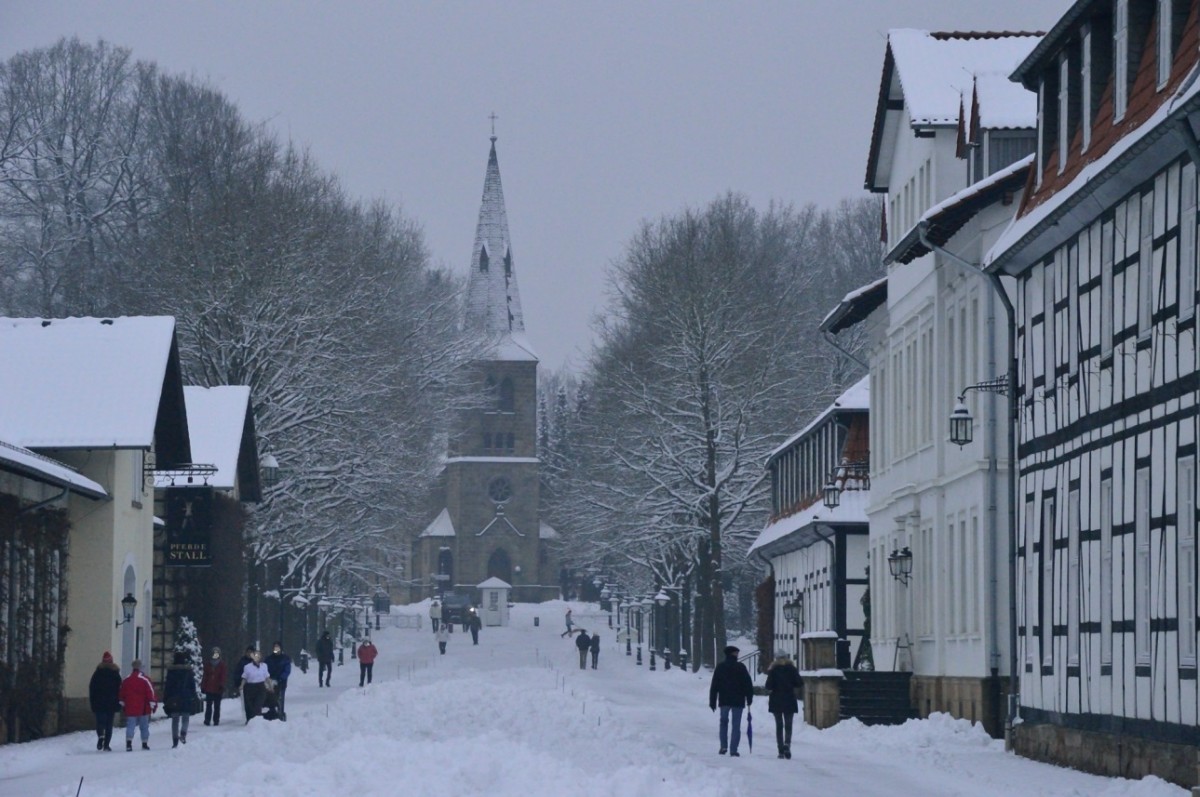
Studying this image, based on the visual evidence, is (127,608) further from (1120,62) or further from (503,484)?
(503,484)

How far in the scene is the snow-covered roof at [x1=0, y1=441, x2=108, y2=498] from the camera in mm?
32406

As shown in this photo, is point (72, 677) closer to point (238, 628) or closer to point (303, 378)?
point (238, 628)

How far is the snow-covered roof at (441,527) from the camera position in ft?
505

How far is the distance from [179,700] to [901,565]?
1412cm

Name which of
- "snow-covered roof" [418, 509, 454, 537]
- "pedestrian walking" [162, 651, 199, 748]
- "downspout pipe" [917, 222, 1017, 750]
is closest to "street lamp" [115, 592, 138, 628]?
"pedestrian walking" [162, 651, 199, 748]

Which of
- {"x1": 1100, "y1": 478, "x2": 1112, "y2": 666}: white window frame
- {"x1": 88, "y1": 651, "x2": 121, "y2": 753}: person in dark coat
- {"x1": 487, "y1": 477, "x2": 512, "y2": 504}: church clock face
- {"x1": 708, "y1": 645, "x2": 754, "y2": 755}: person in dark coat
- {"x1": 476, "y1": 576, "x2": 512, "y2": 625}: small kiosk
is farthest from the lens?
{"x1": 487, "y1": 477, "x2": 512, "y2": 504}: church clock face

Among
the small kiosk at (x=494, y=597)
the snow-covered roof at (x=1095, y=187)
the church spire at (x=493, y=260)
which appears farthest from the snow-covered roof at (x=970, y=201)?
the church spire at (x=493, y=260)

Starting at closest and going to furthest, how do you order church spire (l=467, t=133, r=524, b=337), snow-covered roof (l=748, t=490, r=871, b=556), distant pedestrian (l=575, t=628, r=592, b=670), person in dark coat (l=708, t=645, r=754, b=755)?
1. person in dark coat (l=708, t=645, r=754, b=755)
2. snow-covered roof (l=748, t=490, r=871, b=556)
3. distant pedestrian (l=575, t=628, r=592, b=670)
4. church spire (l=467, t=133, r=524, b=337)

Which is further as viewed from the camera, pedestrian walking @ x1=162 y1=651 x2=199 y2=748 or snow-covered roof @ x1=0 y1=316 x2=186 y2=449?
snow-covered roof @ x1=0 y1=316 x2=186 y2=449

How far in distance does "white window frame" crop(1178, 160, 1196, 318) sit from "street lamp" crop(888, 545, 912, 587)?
1885 cm

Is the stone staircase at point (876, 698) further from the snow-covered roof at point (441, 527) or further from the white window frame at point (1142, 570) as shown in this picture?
the snow-covered roof at point (441, 527)

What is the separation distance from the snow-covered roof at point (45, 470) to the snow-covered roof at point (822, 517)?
60.1 feet

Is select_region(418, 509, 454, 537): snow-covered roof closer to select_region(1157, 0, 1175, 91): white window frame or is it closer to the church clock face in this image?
the church clock face

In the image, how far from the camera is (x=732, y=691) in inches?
1208
